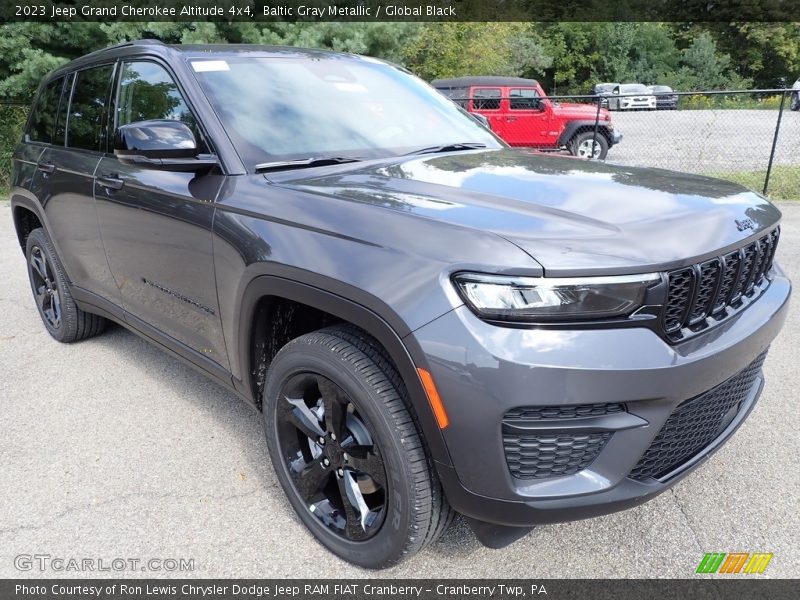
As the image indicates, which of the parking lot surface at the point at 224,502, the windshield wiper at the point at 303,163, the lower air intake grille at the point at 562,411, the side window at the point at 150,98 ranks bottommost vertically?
the parking lot surface at the point at 224,502

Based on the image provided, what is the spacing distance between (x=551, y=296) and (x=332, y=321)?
0.97m

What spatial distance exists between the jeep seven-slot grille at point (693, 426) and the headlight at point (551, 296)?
41 centimetres

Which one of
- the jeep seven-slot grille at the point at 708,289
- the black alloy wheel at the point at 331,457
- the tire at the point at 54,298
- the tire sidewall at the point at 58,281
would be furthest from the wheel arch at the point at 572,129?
the black alloy wheel at the point at 331,457

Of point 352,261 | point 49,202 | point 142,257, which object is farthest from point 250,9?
point 352,261

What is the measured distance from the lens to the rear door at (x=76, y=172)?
11.2ft

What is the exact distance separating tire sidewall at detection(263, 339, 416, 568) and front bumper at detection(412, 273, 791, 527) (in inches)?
5.9

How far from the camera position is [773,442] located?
9.65 feet

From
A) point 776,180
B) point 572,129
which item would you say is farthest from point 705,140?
point 776,180

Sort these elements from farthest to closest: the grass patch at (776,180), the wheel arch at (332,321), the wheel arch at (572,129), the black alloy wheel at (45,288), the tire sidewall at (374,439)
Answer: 1. the wheel arch at (572,129)
2. the grass patch at (776,180)
3. the black alloy wheel at (45,288)
4. the tire sidewall at (374,439)
5. the wheel arch at (332,321)

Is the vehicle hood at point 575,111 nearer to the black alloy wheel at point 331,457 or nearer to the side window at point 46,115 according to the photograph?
the side window at point 46,115

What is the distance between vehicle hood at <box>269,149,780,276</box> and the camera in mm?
1711

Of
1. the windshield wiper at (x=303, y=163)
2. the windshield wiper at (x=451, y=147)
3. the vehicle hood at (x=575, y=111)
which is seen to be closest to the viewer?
the windshield wiper at (x=303, y=163)

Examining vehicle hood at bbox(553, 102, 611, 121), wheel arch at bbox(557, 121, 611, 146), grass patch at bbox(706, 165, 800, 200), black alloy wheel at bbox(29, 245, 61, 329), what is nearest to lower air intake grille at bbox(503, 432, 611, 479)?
black alloy wheel at bbox(29, 245, 61, 329)

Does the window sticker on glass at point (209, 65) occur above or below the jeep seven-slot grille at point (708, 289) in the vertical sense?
above
